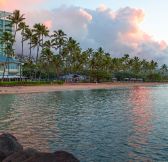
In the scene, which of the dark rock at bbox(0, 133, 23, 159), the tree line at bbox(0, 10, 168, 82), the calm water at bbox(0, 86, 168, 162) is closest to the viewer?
the dark rock at bbox(0, 133, 23, 159)

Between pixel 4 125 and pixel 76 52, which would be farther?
pixel 76 52

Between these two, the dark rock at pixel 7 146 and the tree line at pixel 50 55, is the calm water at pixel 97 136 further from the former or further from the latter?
the tree line at pixel 50 55

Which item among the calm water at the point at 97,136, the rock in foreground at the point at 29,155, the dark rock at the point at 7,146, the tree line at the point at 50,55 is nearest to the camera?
the rock in foreground at the point at 29,155

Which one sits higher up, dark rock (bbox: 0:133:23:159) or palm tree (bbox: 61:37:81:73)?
palm tree (bbox: 61:37:81:73)

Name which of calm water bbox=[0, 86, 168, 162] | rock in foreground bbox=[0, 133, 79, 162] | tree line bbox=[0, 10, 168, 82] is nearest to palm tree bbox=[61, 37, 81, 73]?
tree line bbox=[0, 10, 168, 82]

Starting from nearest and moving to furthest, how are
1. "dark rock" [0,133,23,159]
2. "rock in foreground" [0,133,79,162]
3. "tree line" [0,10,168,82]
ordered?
"rock in foreground" [0,133,79,162] < "dark rock" [0,133,23,159] < "tree line" [0,10,168,82]

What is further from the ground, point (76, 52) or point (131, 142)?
point (76, 52)

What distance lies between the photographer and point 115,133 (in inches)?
1125

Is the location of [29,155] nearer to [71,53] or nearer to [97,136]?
[97,136]

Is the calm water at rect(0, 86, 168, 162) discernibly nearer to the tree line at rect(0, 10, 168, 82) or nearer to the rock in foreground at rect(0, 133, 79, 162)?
the rock in foreground at rect(0, 133, 79, 162)

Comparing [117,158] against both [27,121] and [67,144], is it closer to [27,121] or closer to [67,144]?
[67,144]

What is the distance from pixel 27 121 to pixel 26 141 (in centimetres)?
1125

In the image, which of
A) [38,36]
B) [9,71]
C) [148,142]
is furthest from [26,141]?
[9,71]

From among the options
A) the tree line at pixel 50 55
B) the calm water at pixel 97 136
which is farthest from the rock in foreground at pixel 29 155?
the tree line at pixel 50 55
